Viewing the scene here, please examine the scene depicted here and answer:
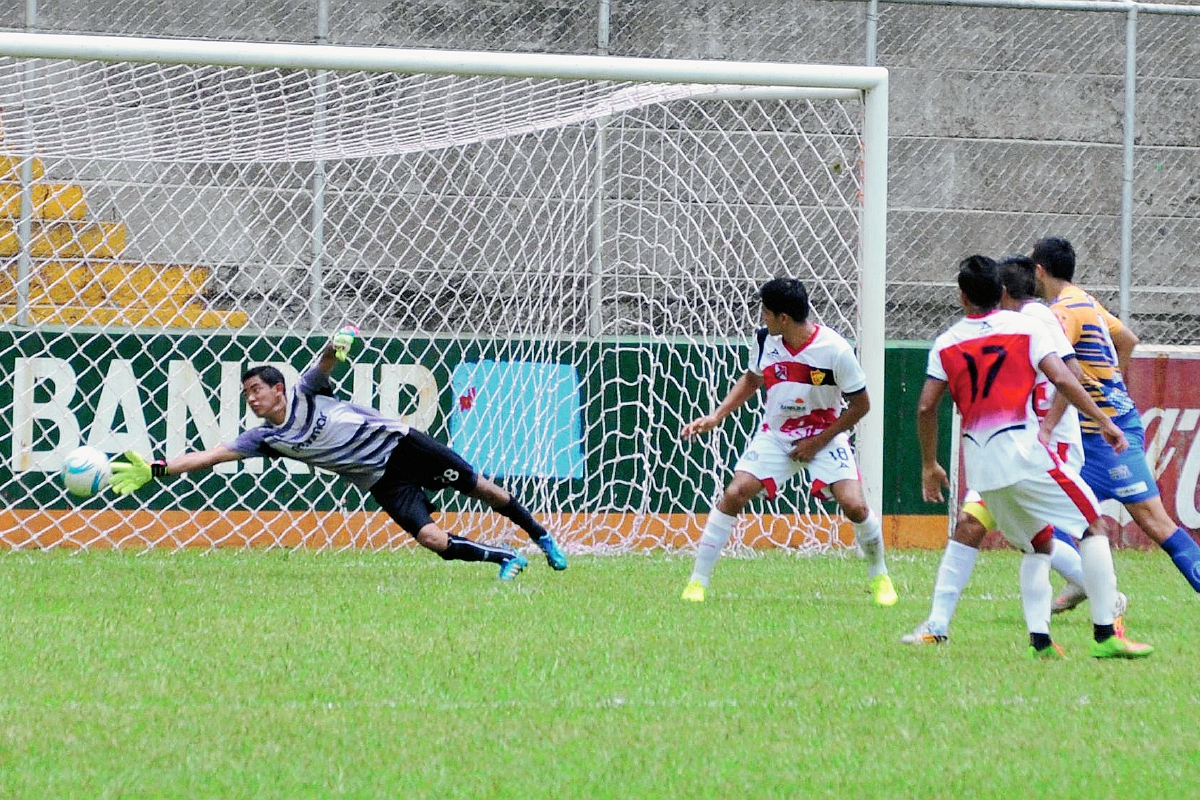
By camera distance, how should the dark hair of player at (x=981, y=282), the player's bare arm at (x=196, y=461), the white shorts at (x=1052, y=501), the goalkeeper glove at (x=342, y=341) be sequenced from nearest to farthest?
the white shorts at (x=1052, y=501), the dark hair of player at (x=981, y=282), the goalkeeper glove at (x=342, y=341), the player's bare arm at (x=196, y=461)

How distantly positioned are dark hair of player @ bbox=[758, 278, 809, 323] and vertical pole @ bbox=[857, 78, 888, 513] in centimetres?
231

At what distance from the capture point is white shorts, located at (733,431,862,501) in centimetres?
857

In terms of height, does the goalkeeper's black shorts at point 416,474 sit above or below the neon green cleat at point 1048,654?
above

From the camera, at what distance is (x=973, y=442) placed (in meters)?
6.57

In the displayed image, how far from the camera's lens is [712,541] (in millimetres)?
8602

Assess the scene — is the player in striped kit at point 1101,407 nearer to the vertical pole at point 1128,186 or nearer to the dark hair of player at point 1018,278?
the dark hair of player at point 1018,278

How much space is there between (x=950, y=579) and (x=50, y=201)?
26.0 feet

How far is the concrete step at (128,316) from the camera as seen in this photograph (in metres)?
12.0

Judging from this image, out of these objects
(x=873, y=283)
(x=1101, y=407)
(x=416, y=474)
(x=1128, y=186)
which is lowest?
(x=416, y=474)

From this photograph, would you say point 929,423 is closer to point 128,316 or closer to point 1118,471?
point 1118,471

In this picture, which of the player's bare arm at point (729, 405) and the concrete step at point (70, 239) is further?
the concrete step at point (70, 239)

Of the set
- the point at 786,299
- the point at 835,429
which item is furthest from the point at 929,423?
the point at 835,429

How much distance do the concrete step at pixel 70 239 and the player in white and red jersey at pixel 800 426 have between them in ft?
18.7

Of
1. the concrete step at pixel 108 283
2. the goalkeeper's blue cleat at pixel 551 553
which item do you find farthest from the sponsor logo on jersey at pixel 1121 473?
the concrete step at pixel 108 283
